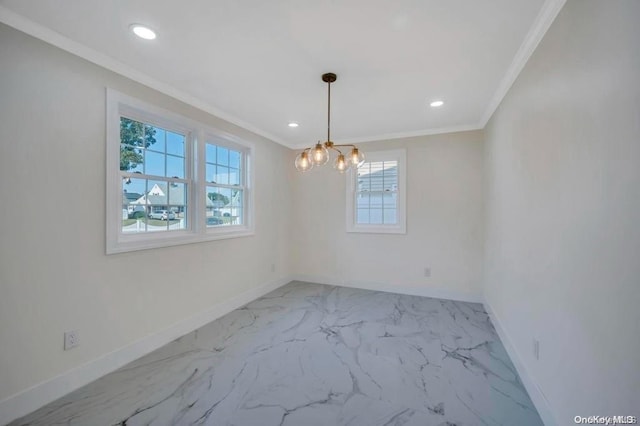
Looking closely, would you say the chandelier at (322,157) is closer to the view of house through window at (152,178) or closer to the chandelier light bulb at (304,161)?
the chandelier light bulb at (304,161)

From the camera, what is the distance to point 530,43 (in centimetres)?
202

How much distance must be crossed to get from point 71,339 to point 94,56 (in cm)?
222

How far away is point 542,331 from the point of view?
1.90 meters

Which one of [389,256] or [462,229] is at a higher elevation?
[462,229]

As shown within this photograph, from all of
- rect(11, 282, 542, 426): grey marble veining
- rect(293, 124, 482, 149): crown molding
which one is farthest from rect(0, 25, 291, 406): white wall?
rect(293, 124, 482, 149): crown molding

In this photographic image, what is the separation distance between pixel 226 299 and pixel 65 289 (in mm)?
1811

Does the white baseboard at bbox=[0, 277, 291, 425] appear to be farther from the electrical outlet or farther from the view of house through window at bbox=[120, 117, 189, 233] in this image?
the view of house through window at bbox=[120, 117, 189, 233]

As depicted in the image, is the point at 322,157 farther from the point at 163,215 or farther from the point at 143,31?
the point at 163,215

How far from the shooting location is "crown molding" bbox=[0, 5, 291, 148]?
6.01ft

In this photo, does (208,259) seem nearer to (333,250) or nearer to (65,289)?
(65,289)

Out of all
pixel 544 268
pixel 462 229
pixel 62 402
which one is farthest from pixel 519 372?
pixel 62 402

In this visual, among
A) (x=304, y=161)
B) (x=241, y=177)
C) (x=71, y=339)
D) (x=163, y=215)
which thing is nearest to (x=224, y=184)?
(x=241, y=177)

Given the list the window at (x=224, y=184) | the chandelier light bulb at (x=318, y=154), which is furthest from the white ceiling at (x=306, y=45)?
the chandelier light bulb at (x=318, y=154)

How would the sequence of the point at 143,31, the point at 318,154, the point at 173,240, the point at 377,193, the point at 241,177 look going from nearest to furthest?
the point at 143,31
the point at 318,154
the point at 173,240
the point at 241,177
the point at 377,193
